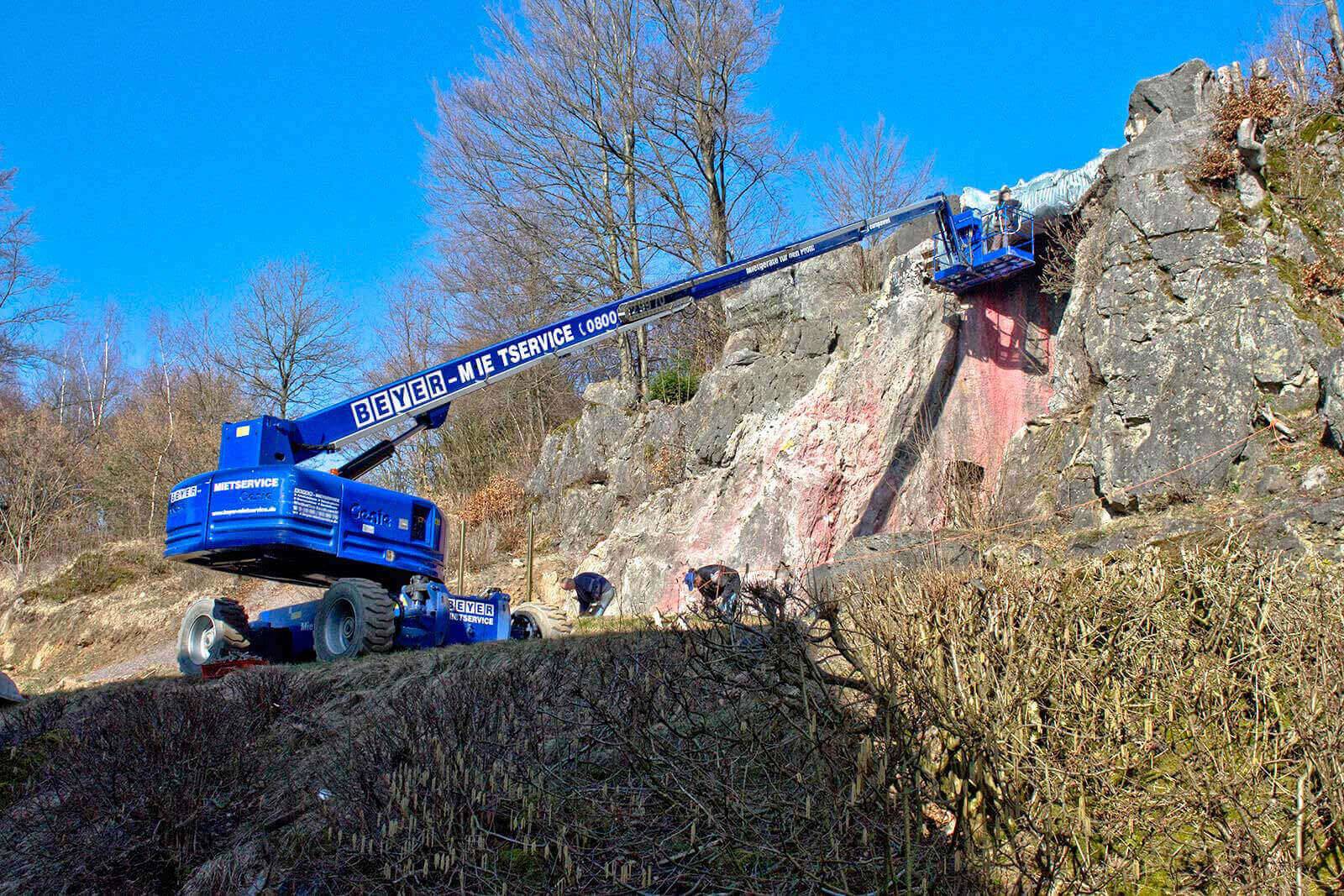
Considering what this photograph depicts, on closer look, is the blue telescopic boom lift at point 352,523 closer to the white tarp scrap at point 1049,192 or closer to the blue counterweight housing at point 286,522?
the blue counterweight housing at point 286,522

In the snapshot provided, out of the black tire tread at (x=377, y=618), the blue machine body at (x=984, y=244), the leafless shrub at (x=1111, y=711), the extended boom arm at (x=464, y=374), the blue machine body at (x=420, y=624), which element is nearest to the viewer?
the leafless shrub at (x=1111, y=711)

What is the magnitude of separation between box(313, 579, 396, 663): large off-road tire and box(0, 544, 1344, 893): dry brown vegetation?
3.51m

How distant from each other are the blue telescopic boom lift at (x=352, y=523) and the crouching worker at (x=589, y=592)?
2.27m

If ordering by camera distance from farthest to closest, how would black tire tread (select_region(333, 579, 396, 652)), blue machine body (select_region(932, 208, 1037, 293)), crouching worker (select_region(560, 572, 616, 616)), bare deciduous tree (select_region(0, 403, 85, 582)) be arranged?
1. bare deciduous tree (select_region(0, 403, 85, 582))
2. crouching worker (select_region(560, 572, 616, 616))
3. blue machine body (select_region(932, 208, 1037, 293))
4. black tire tread (select_region(333, 579, 396, 652))

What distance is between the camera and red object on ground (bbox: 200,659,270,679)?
11.2 meters

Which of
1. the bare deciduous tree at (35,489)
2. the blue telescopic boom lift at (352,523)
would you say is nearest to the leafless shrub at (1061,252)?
the blue telescopic boom lift at (352,523)

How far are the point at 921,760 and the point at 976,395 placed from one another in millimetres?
11958

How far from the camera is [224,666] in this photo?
37.8ft

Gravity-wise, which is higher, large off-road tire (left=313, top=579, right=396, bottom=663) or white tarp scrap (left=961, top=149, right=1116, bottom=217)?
white tarp scrap (left=961, top=149, right=1116, bottom=217)

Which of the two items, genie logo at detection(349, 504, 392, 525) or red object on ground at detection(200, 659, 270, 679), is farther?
genie logo at detection(349, 504, 392, 525)

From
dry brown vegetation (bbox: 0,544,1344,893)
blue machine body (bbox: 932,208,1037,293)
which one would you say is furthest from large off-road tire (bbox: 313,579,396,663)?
blue machine body (bbox: 932,208,1037,293)

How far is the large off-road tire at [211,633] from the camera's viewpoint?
12.1 m

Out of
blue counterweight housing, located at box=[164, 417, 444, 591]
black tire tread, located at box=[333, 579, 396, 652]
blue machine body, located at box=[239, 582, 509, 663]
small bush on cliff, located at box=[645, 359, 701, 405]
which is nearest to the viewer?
black tire tread, located at box=[333, 579, 396, 652]

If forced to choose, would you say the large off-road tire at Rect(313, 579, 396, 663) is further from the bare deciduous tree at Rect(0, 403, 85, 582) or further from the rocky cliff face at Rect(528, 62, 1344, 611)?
the bare deciduous tree at Rect(0, 403, 85, 582)
